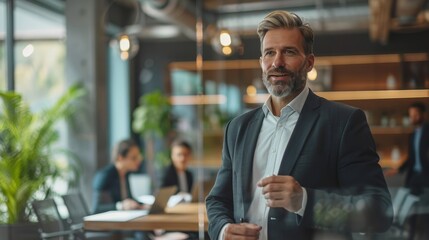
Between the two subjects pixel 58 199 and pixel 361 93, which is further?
pixel 58 199

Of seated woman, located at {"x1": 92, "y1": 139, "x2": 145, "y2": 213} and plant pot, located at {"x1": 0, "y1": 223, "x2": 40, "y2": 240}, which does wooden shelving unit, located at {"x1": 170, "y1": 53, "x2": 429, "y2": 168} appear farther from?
plant pot, located at {"x1": 0, "y1": 223, "x2": 40, "y2": 240}

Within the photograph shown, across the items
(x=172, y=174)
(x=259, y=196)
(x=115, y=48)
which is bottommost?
(x=172, y=174)

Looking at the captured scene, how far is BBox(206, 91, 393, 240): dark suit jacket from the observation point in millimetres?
1851

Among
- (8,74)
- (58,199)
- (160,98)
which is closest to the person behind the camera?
(58,199)

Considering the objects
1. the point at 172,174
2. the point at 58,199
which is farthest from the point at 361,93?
the point at 172,174

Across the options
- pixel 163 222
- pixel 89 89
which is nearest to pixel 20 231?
pixel 163 222

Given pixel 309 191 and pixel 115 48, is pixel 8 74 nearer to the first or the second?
pixel 115 48

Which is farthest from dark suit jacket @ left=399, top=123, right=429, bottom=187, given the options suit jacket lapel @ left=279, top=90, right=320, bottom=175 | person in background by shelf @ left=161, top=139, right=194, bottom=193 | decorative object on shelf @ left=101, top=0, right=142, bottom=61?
decorative object on shelf @ left=101, top=0, right=142, bottom=61

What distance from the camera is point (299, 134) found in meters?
1.92

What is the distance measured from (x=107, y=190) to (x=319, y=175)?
9.30 feet

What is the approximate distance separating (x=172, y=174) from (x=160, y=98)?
11.2 ft

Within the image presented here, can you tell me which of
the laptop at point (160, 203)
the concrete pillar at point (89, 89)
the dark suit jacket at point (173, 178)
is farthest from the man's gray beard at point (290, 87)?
the dark suit jacket at point (173, 178)

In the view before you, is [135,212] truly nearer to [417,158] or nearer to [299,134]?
[417,158]

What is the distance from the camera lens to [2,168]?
4.60 metres
